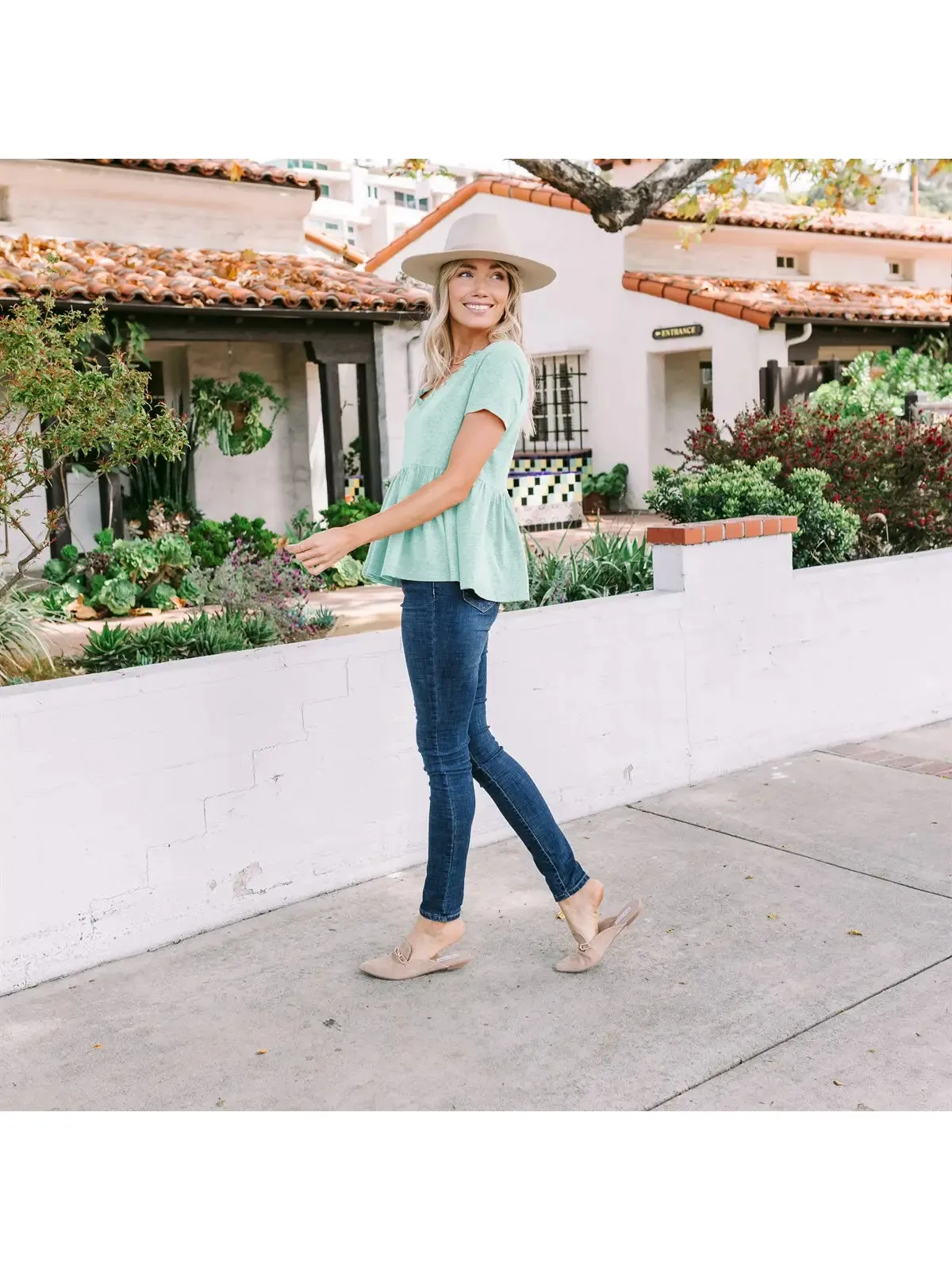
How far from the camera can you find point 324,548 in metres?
2.96

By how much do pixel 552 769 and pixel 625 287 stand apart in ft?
47.0

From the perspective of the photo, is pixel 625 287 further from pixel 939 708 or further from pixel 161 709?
pixel 161 709

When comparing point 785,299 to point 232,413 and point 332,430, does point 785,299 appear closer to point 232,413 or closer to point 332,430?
point 332,430

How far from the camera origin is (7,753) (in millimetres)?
3455

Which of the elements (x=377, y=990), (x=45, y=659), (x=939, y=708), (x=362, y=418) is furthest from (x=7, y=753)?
(x=362, y=418)

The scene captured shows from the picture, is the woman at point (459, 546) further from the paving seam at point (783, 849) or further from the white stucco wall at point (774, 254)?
the white stucco wall at point (774, 254)

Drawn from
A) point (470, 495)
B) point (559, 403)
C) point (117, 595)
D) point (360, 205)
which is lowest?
point (117, 595)

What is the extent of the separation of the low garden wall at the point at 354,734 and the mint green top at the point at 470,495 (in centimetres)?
95

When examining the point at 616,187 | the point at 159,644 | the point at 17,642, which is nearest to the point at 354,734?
the point at 159,644

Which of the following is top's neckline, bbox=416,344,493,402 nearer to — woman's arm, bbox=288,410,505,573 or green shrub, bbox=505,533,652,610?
woman's arm, bbox=288,410,505,573

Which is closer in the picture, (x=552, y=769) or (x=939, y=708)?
(x=552, y=769)

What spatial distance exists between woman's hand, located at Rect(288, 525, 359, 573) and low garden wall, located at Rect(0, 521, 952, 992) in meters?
0.98

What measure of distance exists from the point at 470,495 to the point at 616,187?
677 cm

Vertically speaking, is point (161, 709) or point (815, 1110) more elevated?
point (161, 709)
